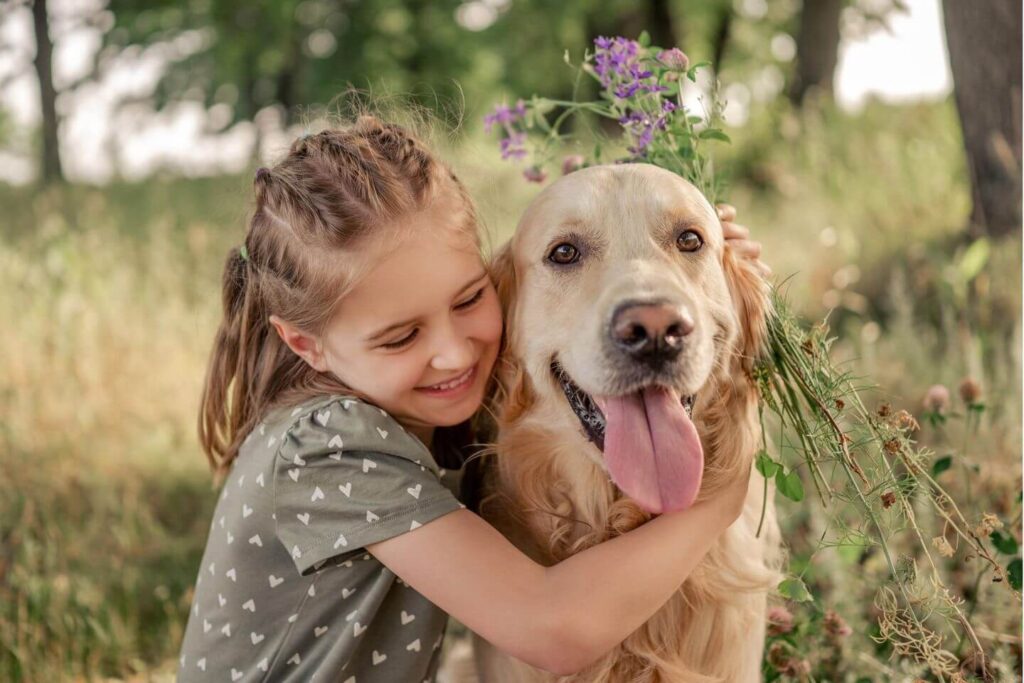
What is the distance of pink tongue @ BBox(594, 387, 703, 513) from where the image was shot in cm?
191

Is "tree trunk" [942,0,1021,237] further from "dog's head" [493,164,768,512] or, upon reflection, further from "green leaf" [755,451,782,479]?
"green leaf" [755,451,782,479]


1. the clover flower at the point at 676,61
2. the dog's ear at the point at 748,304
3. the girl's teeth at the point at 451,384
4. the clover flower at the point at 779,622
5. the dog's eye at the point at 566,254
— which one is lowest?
the clover flower at the point at 779,622

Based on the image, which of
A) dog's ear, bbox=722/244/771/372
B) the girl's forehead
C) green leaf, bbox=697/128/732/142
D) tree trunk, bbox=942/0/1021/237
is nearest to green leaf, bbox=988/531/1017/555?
dog's ear, bbox=722/244/771/372

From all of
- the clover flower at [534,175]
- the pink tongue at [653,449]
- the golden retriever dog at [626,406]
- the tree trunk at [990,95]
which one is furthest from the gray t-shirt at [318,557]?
the tree trunk at [990,95]

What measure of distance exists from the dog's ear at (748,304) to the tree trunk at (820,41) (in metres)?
8.75

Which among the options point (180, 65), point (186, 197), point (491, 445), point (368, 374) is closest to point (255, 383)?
point (368, 374)

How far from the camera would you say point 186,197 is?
389 inches

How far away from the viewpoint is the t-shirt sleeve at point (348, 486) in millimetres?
1958

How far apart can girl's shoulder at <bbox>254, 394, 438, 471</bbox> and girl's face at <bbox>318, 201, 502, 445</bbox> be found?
3.3 inches

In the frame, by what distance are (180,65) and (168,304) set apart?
28.6 ft

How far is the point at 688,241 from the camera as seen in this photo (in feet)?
7.06

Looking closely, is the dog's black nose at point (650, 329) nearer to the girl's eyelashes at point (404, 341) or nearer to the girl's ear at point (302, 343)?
the girl's eyelashes at point (404, 341)

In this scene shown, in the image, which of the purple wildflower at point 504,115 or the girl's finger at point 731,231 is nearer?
the girl's finger at point 731,231

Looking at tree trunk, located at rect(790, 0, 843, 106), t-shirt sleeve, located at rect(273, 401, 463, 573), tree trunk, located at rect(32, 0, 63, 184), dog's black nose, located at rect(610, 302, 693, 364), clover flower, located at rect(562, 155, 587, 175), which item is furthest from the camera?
tree trunk, located at rect(32, 0, 63, 184)
